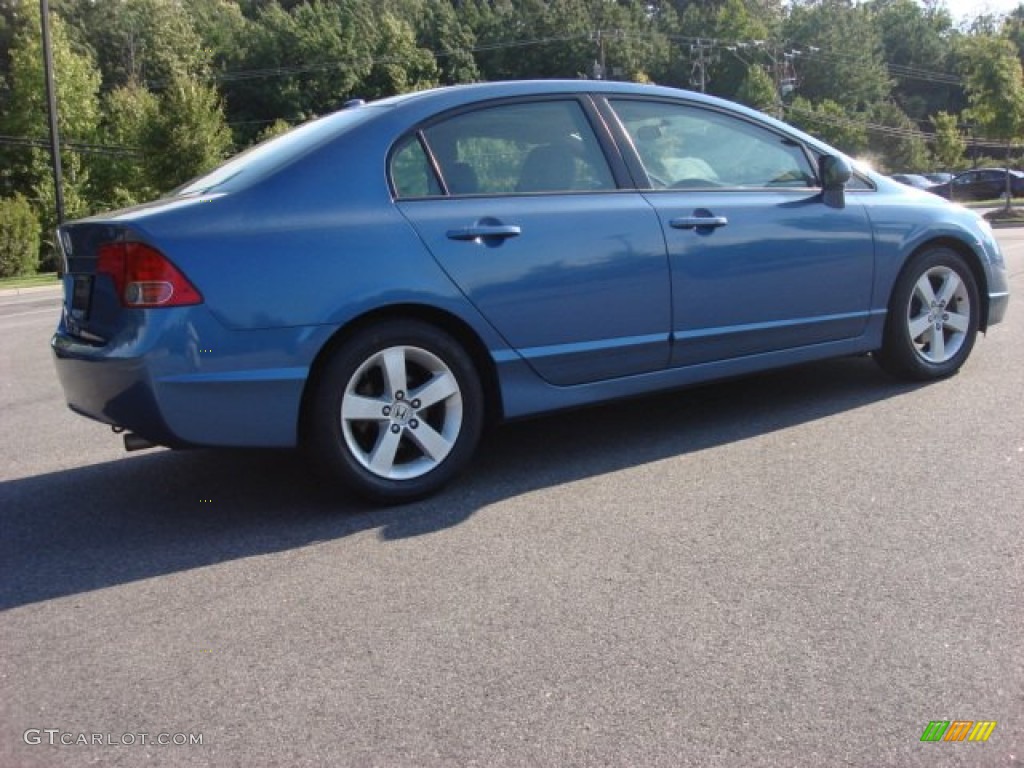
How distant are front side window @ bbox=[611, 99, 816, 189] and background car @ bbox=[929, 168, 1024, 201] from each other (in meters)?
41.9

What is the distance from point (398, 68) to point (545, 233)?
2793 inches

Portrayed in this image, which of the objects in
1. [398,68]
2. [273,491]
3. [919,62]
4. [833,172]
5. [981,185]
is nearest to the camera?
[273,491]

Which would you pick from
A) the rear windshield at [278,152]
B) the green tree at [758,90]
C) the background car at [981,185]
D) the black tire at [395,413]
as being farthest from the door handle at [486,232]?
the green tree at [758,90]

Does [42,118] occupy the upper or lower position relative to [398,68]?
lower

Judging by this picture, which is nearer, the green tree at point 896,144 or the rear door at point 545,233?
the rear door at point 545,233

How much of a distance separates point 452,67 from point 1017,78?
5431cm

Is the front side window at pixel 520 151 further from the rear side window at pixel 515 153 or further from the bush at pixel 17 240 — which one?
the bush at pixel 17 240

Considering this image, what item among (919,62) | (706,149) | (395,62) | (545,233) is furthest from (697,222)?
(919,62)

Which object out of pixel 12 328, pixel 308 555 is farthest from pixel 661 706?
pixel 12 328

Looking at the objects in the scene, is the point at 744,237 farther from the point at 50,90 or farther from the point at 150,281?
the point at 50,90

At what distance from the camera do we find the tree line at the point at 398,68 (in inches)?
1409

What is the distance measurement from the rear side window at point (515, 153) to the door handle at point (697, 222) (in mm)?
345

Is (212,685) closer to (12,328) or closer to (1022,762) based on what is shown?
(1022,762)

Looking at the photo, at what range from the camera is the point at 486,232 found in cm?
409
